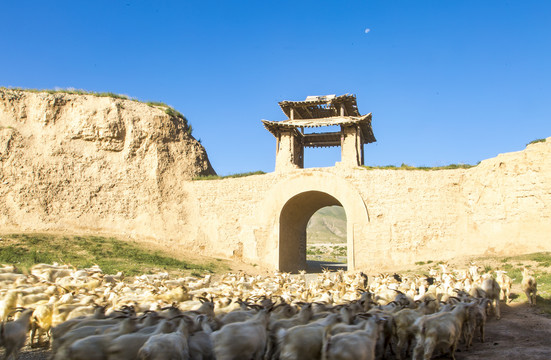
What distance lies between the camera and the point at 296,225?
25.5 meters

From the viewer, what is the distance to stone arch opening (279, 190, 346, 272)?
74.2ft

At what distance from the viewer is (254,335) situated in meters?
5.57

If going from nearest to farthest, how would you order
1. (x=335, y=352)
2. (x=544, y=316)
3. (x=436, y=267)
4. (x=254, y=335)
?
1. (x=335, y=352)
2. (x=254, y=335)
3. (x=544, y=316)
4. (x=436, y=267)

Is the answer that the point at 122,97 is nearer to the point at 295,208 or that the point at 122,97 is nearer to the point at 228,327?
the point at 295,208

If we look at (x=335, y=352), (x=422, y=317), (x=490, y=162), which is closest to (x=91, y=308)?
(x=335, y=352)

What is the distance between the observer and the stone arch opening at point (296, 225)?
22.6m

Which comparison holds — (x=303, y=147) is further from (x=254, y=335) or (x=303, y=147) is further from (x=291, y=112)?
(x=254, y=335)

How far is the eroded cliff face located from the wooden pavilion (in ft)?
18.8

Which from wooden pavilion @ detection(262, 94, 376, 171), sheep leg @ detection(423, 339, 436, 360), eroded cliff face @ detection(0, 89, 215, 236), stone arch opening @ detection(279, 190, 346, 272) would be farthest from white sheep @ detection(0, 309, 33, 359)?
wooden pavilion @ detection(262, 94, 376, 171)

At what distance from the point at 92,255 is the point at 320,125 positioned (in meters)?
14.1

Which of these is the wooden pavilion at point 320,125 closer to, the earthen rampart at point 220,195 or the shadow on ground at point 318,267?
the earthen rampart at point 220,195

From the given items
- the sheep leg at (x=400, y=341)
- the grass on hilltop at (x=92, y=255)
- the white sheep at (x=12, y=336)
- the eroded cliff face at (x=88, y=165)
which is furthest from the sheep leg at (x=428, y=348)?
the eroded cliff face at (x=88, y=165)

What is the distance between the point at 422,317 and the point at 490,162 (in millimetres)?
15484

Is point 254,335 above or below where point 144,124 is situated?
below
